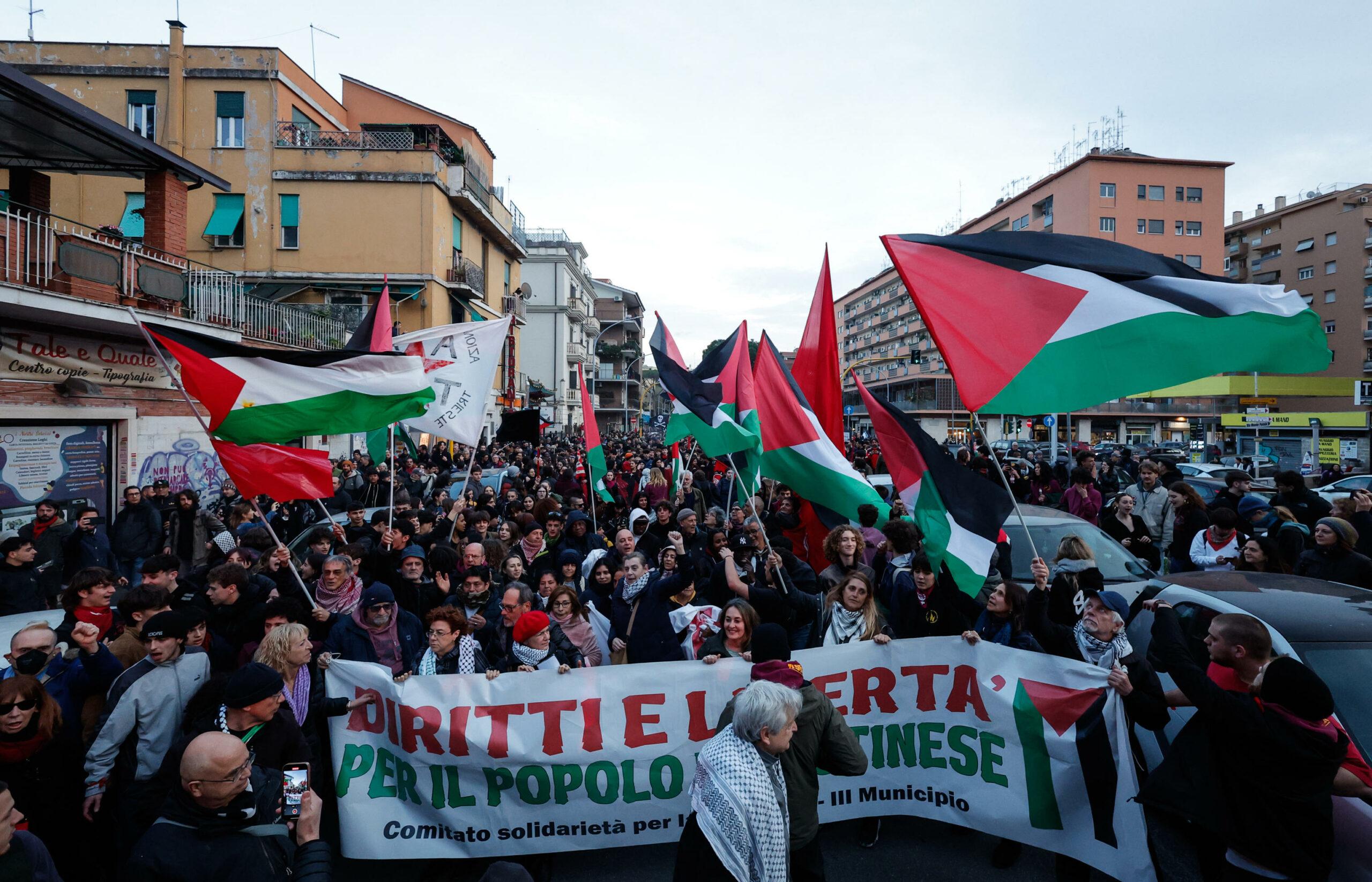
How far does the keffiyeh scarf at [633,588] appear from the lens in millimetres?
5449

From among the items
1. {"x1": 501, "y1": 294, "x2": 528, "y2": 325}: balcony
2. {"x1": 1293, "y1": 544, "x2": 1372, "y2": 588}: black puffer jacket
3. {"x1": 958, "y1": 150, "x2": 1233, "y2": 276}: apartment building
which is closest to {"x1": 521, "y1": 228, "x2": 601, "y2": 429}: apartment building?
{"x1": 501, "y1": 294, "x2": 528, "y2": 325}: balcony

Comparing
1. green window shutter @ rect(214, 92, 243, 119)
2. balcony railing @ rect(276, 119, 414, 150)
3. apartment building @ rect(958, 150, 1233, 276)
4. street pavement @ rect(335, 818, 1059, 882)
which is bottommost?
street pavement @ rect(335, 818, 1059, 882)

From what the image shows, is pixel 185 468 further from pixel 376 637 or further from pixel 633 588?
pixel 633 588

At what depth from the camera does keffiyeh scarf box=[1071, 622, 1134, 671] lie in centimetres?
398

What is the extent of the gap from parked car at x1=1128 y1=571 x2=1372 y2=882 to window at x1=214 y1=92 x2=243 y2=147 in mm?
30188

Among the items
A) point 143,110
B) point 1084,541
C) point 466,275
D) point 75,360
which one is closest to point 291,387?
point 1084,541

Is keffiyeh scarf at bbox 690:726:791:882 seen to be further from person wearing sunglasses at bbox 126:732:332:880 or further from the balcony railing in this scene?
the balcony railing

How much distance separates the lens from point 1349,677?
356 centimetres

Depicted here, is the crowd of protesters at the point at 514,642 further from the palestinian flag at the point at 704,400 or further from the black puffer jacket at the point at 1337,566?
the palestinian flag at the point at 704,400

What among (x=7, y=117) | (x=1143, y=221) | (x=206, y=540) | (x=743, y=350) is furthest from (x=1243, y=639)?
(x=1143, y=221)

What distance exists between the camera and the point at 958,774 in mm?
4129

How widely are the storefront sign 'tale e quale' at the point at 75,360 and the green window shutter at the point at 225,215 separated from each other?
15.3 m

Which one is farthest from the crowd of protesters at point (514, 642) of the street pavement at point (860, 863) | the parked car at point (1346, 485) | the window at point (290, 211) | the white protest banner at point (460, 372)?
the window at point (290, 211)

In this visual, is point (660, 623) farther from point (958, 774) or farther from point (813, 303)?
point (813, 303)
